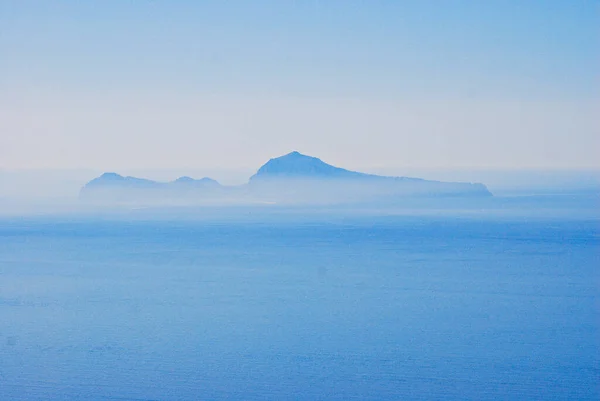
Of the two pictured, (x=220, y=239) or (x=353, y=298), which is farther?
(x=220, y=239)

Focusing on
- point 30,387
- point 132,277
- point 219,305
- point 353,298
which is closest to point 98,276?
point 132,277

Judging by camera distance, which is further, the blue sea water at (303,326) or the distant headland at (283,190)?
the distant headland at (283,190)

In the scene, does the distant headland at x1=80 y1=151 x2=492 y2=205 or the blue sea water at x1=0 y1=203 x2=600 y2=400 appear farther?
the distant headland at x1=80 y1=151 x2=492 y2=205

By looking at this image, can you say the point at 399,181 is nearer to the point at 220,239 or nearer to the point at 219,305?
the point at 220,239

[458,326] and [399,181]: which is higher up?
[399,181]

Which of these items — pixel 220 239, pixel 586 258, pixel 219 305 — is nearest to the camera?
pixel 219 305

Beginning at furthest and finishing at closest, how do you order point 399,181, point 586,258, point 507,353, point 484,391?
point 399,181
point 586,258
point 507,353
point 484,391

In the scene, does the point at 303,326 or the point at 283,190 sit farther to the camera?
the point at 283,190
